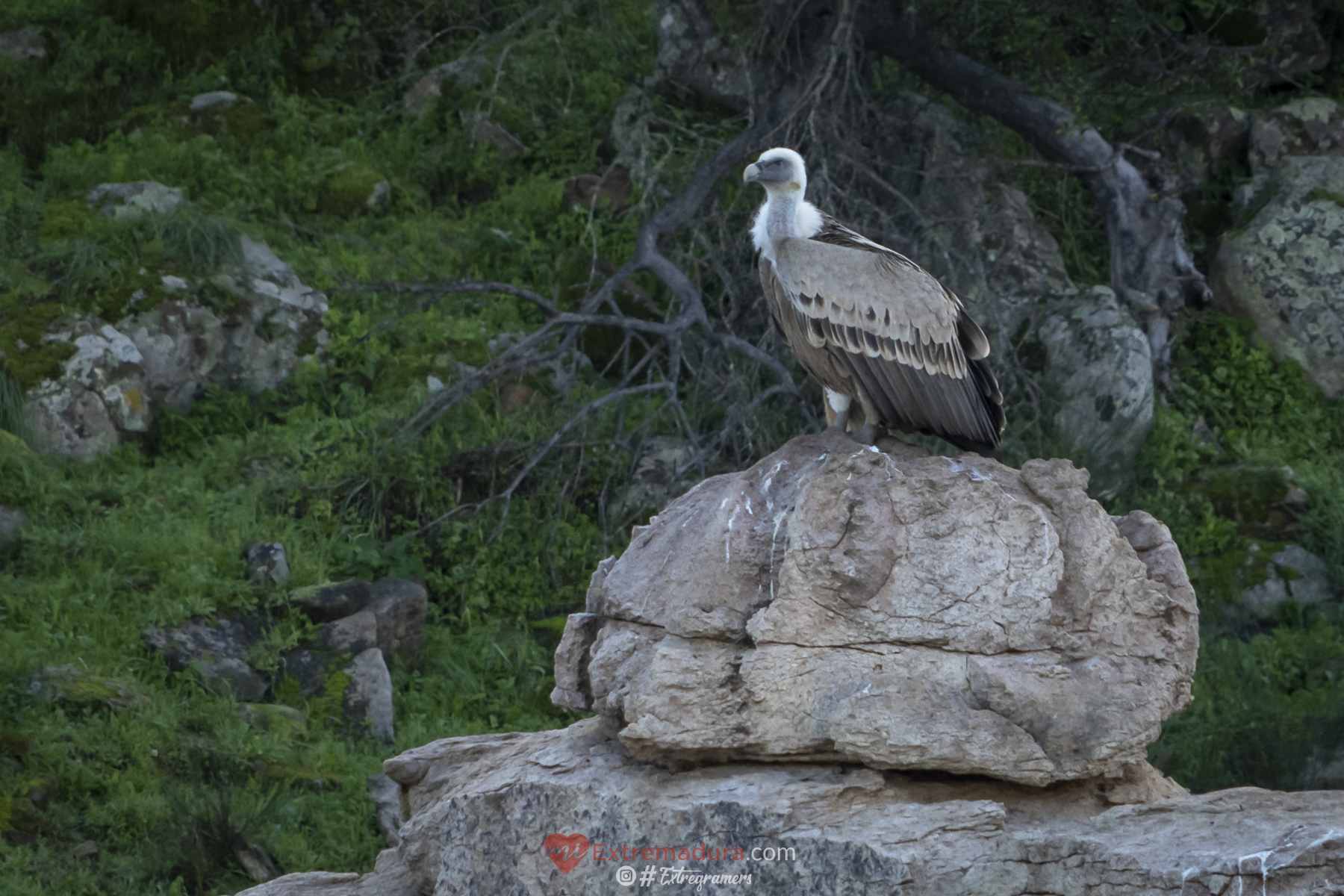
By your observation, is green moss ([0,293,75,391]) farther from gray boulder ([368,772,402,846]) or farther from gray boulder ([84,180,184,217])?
gray boulder ([368,772,402,846])

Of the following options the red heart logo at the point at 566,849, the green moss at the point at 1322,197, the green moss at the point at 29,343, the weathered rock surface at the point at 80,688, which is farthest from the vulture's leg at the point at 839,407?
the green moss at the point at 1322,197

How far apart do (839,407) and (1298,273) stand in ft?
19.3

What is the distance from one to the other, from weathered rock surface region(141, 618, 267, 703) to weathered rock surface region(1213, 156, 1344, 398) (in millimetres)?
7157

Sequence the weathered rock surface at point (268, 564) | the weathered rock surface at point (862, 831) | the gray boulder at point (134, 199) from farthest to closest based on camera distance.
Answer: the gray boulder at point (134, 199) → the weathered rock surface at point (268, 564) → the weathered rock surface at point (862, 831)

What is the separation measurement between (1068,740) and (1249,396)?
19.6 ft

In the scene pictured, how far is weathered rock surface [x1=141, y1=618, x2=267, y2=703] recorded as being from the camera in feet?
21.9

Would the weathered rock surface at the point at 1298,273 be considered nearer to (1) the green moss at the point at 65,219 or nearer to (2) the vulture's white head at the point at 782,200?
(2) the vulture's white head at the point at 782,200

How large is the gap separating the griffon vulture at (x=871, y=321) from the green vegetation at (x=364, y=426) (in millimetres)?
3216

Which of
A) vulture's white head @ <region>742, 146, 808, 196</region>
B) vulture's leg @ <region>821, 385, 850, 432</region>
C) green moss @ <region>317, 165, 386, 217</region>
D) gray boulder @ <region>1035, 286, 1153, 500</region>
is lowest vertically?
green moss @ <region>317, 165, 386, 217</region>

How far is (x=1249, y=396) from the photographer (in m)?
8.81

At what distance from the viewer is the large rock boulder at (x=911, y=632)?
12.3ft

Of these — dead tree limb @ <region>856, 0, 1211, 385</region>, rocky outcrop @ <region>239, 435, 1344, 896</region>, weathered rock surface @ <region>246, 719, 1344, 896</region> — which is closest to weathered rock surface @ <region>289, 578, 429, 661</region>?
weathered rock surface @ <region>246, 719, 1344, 896</region>

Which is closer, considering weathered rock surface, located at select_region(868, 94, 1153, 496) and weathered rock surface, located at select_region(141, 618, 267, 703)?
weathered rock surface, located at select_region(141, 618, 267, 703)

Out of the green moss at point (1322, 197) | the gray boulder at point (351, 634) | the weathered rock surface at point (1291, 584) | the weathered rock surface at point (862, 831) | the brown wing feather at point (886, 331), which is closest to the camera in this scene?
the weathered rock surface at point (862, 831)
